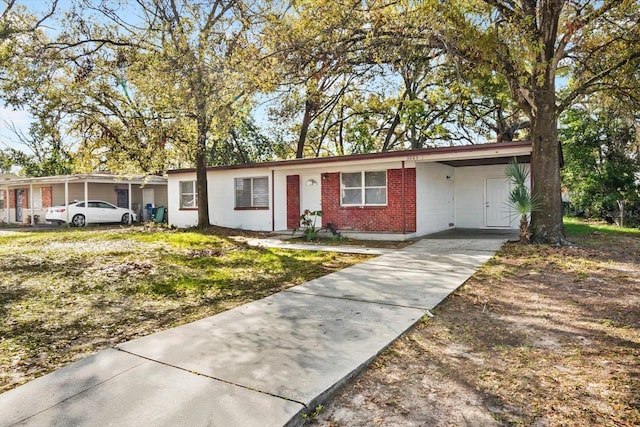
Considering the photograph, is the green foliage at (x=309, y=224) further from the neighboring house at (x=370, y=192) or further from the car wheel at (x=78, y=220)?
the car wheel at (x=78, y=220)

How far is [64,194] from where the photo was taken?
2442 centimetres

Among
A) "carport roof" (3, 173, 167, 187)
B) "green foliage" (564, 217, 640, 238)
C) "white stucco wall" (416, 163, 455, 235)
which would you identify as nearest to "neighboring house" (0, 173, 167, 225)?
"carport roof" (3, 173, 167, 187)

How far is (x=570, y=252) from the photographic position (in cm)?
949

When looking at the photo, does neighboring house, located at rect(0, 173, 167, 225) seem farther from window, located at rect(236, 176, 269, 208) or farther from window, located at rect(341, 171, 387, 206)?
window, located at rect(341, 171, 387, 206)

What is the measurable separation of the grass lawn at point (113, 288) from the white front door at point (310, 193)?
3813 millimetres

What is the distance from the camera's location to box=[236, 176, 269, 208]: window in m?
16.5

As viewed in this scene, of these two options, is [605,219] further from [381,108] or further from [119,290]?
[119,290]

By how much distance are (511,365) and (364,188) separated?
1047 cm

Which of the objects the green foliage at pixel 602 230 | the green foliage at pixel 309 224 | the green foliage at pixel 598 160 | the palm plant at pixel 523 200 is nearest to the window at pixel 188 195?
the green foliage at pixel 309 224

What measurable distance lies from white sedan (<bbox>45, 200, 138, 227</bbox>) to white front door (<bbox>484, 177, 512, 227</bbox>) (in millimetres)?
18803

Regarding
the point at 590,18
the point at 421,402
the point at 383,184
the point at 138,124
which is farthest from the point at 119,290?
the point at 590,18

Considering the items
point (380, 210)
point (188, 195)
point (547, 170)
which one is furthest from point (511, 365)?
point (188, 195)

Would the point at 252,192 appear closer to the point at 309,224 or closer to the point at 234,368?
the point at 309,224

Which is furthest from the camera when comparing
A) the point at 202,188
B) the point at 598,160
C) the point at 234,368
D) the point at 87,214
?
the point at 87,214
